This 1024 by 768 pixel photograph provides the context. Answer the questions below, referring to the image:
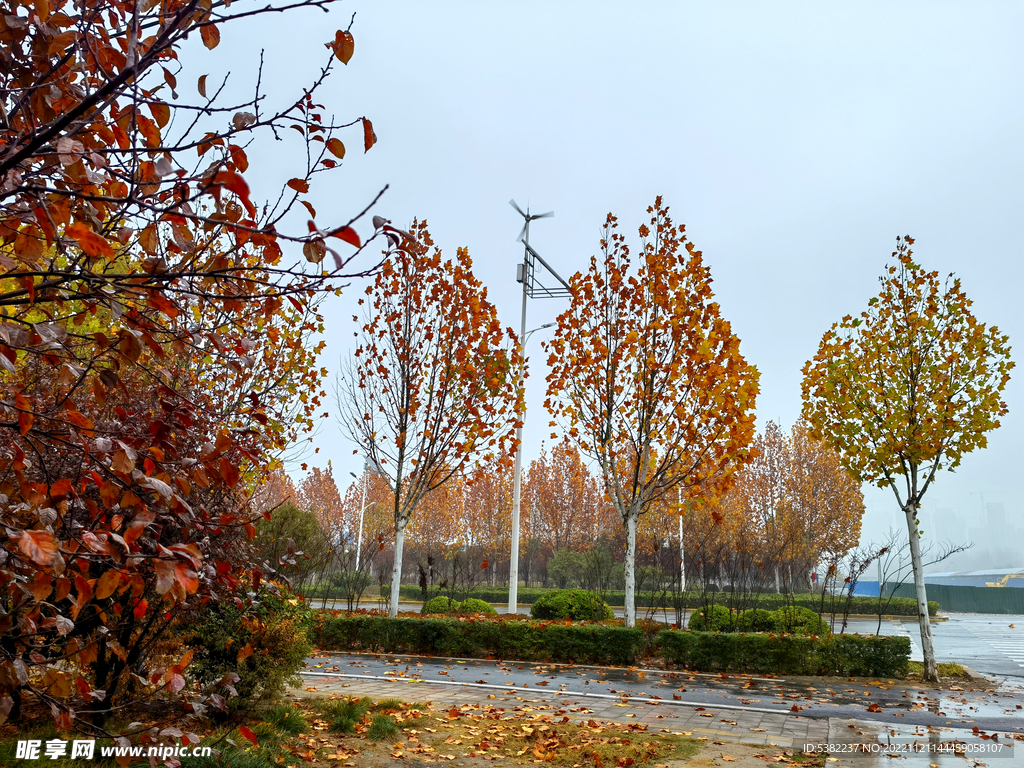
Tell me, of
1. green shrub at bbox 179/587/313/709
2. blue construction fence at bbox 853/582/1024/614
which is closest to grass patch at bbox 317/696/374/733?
green shrub at bbox 179/587/313/709

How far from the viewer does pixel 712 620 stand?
13.8 m

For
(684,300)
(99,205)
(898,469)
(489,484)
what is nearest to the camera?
(99,205)

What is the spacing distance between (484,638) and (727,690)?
468 centimetres

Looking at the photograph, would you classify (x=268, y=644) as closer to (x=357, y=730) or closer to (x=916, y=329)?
(x=357, y=730)

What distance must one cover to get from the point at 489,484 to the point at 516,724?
109 feet

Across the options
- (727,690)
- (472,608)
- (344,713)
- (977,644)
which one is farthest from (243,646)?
(977,644)

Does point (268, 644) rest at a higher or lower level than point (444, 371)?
lower

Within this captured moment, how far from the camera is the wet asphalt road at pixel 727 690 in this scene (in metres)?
7.73

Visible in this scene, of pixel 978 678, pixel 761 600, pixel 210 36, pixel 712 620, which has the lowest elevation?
pixel 761 600

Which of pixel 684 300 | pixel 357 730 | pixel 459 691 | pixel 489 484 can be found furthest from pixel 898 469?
pixel 489 484

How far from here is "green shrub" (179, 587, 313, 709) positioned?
571 centimetres

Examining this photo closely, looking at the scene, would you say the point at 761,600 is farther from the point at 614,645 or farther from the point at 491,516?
the point at 491,516

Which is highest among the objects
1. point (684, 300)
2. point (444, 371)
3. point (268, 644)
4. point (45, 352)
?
point (684, 300)

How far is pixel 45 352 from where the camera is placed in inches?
72.3
